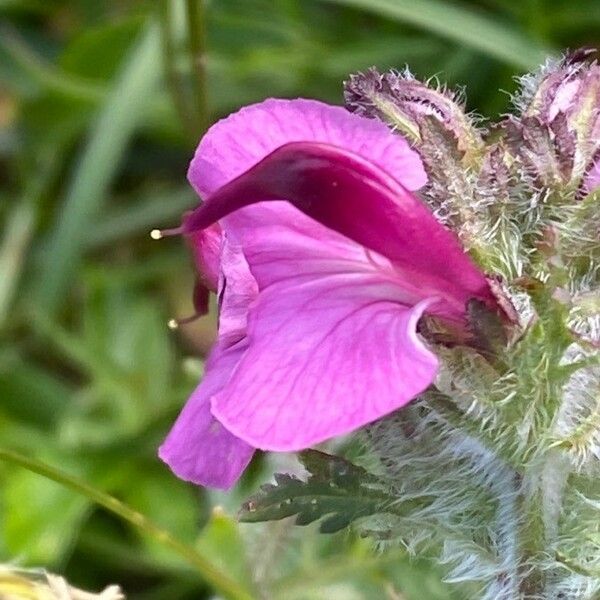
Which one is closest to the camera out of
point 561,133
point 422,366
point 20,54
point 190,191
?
point 422,366

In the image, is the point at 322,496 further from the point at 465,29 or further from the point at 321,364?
the point at 465,29

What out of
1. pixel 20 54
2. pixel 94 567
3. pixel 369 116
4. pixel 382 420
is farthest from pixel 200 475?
pixel 20 54

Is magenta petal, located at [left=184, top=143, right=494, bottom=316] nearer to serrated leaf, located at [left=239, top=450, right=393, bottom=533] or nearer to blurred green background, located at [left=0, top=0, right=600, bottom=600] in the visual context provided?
serrated leaf, located at [left=239, top=450, right=393, bottom=533]

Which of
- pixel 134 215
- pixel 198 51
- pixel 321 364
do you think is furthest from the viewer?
pixel 134 215

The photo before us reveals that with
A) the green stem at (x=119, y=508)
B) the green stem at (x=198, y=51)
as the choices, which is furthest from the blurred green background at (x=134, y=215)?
the green stem at (x=119, y=508)

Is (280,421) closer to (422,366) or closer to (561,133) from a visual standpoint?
(422,366)

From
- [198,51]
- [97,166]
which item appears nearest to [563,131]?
[198,51]
